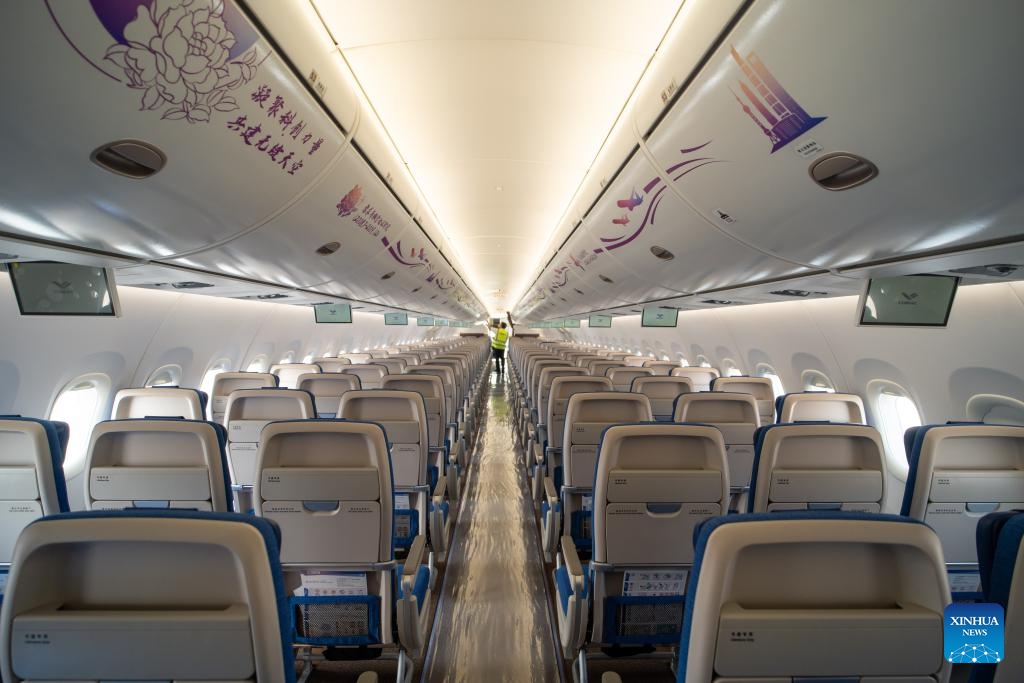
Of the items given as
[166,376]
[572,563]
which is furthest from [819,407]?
[166,376]

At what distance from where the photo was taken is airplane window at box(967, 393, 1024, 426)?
12.0 feet

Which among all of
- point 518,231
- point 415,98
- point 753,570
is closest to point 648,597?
point 753,570

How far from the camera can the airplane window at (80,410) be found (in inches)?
190

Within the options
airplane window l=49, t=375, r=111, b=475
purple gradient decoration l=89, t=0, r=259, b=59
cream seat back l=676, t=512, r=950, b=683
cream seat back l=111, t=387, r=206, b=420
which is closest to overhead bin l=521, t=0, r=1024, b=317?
cream seat back l=676, t=512, r=950, b=683

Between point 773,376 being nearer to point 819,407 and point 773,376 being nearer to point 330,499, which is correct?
point 819,407

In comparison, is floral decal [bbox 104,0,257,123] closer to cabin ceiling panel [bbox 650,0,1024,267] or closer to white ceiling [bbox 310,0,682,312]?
white ceiling [bbox 310,0,682,312]

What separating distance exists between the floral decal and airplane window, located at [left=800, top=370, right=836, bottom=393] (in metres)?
7.04

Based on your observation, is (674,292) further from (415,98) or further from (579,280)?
(415,98)

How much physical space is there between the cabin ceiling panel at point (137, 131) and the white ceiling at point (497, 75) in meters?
0.77

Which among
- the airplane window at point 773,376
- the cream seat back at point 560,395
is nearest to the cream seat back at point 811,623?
the cream seat back at point 560,395

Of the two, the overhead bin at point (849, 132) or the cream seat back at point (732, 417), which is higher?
the overhead bin at point (849, 132)

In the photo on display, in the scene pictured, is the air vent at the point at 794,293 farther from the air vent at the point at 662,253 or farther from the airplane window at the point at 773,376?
the airplane window at the point at 773,376

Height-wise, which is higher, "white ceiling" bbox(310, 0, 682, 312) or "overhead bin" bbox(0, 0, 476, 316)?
"white ceiling" bbox(310, 0, 682, 312)

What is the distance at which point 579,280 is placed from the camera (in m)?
6.73
